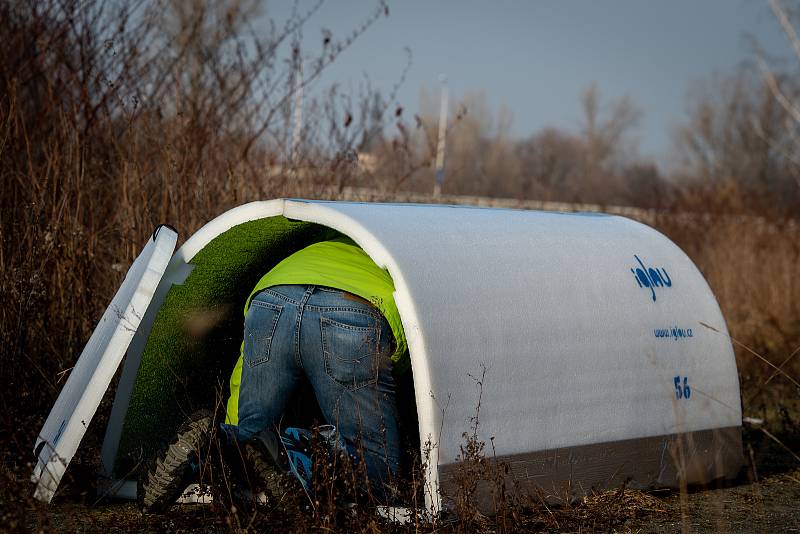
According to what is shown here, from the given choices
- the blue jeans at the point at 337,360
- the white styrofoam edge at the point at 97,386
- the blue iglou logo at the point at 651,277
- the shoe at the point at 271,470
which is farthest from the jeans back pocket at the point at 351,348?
the blue iglou logo at the point at 651,277

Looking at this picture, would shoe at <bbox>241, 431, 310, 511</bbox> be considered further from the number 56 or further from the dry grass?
the number 56

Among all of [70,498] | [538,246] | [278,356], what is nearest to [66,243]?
[70,498]

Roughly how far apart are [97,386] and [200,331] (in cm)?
98

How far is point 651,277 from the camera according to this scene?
5055 mm

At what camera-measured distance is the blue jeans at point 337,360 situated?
4.07 metres

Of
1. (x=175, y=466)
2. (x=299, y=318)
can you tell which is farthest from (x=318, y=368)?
(x=175, y=466)

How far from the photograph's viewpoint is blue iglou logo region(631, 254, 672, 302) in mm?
4969

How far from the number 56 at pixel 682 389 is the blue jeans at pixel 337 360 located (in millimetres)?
1443

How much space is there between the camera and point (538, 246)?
4.66 m

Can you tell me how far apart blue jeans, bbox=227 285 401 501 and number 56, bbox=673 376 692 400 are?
1.44m

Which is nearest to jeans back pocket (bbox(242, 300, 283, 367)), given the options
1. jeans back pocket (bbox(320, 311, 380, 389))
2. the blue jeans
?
the blue jeans

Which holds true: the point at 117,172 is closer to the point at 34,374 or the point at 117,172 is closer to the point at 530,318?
the point at 34,374

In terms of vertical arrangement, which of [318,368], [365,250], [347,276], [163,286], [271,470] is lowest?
[271,470]

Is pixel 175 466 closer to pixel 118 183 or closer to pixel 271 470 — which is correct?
pixel 271 470
